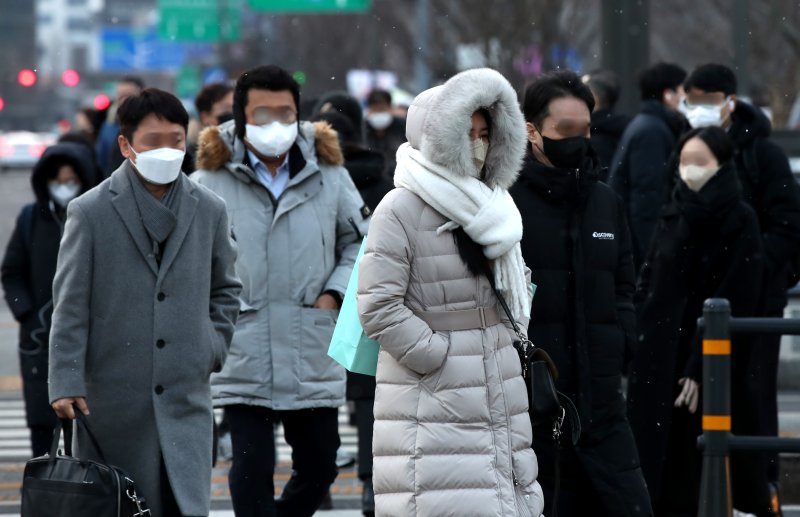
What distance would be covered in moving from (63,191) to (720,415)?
382cm

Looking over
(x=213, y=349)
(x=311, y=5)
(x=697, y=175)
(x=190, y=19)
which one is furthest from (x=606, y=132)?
(x=190, y=19)

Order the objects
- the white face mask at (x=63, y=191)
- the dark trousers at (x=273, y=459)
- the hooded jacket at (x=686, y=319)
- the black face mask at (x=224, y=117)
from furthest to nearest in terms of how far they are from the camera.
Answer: the black face mask at (x=224, y=117) < the white face mask at (x=63, y=191) < the hooded jacket at (x=686, y=319) < the dark trousers at (x=273, y=459)

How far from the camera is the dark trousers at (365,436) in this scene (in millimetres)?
7543

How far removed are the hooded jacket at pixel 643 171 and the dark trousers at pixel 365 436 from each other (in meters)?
2.41

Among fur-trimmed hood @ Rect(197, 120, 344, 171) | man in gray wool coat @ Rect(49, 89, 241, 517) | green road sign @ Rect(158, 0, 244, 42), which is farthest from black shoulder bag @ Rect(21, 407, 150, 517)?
green road sign @ Rect(158, 0, 244, 42)

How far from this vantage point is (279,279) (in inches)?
253

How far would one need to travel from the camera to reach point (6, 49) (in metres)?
145

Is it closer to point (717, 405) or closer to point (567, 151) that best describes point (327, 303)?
point (567, 151)

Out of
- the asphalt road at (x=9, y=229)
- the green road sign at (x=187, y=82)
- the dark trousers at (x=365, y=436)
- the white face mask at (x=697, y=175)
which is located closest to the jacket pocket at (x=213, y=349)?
the dark trousers at (x=365, y=436)

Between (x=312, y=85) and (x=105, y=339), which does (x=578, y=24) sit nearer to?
(x=312, y=85)

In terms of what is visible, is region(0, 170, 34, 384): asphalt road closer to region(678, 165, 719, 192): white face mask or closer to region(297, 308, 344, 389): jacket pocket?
region(297, 308, 344, 389): jacket pocket

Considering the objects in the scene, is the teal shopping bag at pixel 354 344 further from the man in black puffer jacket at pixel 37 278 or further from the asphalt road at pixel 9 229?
the asphalt road at pixel 9 229

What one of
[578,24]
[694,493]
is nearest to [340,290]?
[694,493]

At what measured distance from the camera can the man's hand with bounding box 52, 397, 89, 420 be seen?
531cm
